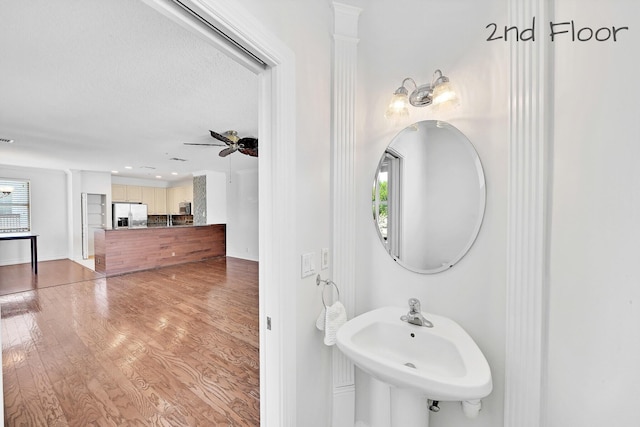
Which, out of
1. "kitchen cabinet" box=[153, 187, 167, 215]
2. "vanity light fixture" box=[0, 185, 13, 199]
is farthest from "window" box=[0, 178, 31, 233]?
"kitchen cabinet" box=[153, 187, 167, 215]

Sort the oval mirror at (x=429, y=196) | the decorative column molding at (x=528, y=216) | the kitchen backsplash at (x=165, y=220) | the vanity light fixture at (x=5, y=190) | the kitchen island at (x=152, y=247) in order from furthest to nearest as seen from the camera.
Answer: the kitchen backsplash at (x=165, y=220)
the vanity light fixture at (x=5, y=190)
the kitchen island at (x=152, y=247)
the oval mirror at (x=429, y=196)
the decorative column molding at (x=528, y=216)

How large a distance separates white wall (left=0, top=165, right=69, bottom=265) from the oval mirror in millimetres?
8880

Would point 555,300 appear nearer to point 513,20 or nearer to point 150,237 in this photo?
point 513,20

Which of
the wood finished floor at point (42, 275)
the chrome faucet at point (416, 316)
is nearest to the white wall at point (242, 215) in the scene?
the wood finished floor at point (42, 275)

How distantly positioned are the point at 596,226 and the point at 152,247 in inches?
267

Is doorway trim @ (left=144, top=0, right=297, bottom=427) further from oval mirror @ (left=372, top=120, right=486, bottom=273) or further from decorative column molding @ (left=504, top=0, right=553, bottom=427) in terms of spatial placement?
decorative column molding @ (left=504, top=0, right=553, bottom=427)

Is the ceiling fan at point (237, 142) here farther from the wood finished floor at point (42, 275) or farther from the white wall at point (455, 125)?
the wood finished floor at point (42, 275)

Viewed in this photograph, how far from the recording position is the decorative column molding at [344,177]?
1.39 m

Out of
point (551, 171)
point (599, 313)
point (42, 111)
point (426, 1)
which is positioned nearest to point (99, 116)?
point (42, 111)

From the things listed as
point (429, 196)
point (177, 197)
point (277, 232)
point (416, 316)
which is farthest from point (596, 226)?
point (177, 197)

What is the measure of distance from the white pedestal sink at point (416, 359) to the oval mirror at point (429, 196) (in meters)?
0.31

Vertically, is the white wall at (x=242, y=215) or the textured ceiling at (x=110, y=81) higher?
the textured ceiling at (x=110, y=81)

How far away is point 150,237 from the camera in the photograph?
5.57m

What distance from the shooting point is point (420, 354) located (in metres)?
1.21
